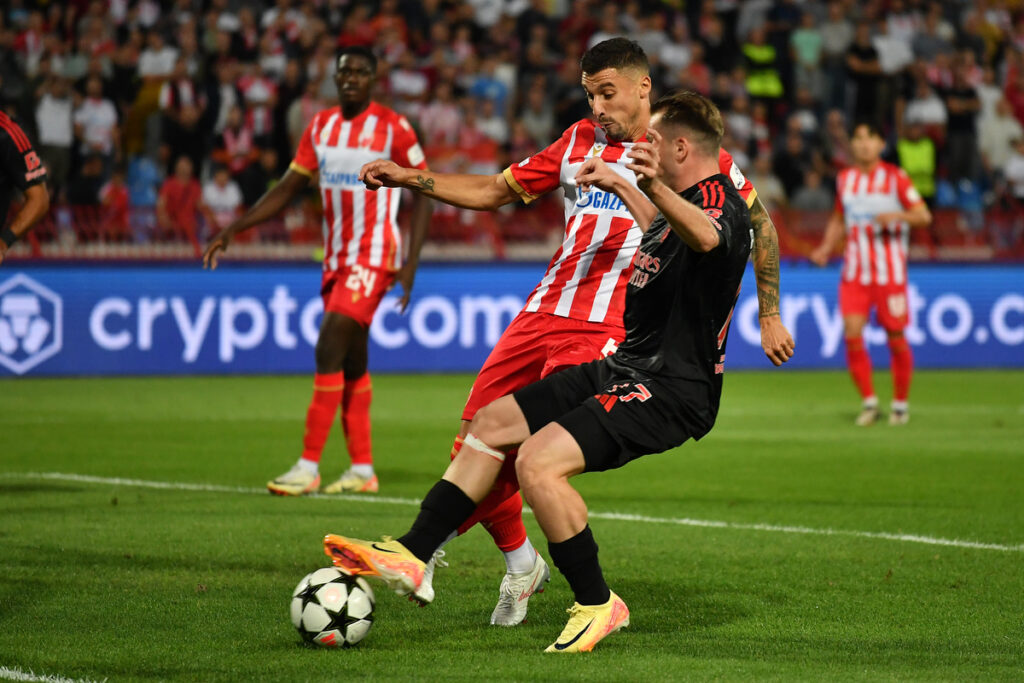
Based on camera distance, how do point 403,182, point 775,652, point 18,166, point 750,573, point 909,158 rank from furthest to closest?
point 909,158 < point 18,166 < point 750,573 < point 403,182 < point 775,652

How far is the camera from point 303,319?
623 inches

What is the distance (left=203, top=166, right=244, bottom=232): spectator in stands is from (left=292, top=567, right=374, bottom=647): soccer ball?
1200 cm

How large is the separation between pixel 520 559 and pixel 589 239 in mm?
1301

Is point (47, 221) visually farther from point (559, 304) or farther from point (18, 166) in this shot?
point (559, 304)

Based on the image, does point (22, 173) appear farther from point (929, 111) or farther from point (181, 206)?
point (929, 111)

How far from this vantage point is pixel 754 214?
527cm

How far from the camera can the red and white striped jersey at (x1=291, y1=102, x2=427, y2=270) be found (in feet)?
29.0

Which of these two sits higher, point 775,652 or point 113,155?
point 113,155

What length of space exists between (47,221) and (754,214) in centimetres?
1134

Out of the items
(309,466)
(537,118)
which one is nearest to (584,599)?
(309,466)

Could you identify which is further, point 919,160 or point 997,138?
point 997,138

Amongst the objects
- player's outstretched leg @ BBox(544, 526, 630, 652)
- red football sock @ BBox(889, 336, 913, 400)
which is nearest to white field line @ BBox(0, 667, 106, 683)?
player's outstretched leg @ BBox(544, 526, 630, 652)

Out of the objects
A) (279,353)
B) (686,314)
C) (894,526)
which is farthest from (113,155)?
(686,314)

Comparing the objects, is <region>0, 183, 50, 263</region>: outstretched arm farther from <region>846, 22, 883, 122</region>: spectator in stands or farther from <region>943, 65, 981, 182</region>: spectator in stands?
<region>943, 65, 981, 182</region>: spectator in stands
